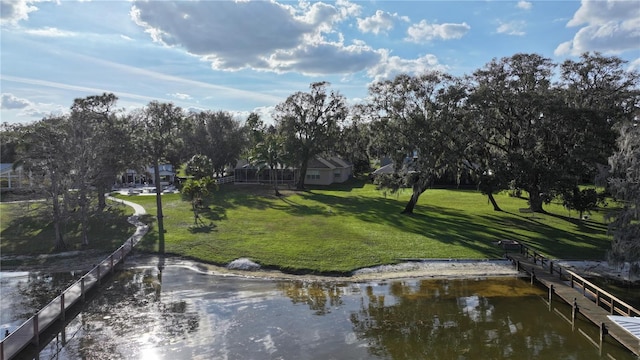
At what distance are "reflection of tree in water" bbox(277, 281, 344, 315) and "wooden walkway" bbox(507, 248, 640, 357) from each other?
9478mm

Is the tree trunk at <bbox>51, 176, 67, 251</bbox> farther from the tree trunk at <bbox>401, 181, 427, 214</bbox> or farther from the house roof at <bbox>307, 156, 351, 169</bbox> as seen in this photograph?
the house roof at <bbox>307, 156, 351, 169</bbox>

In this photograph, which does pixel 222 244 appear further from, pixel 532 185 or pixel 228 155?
pixel 228 155

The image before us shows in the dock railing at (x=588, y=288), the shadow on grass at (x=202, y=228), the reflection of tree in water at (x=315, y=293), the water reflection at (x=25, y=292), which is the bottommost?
the water reflection at (x=25, y=292)

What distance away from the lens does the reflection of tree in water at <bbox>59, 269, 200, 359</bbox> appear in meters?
14.4

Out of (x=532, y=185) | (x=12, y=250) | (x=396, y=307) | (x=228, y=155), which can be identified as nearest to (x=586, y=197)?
(x=532, y=185)

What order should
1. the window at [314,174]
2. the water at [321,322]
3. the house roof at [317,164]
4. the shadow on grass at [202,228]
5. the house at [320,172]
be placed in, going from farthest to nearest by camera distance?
the window at [314,174], the house at [320,172], the house roof at [317,164], the shadow on grass at [202,228], the water at [321,322]

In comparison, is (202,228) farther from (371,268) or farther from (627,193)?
(627,193)

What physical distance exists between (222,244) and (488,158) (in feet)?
74.0

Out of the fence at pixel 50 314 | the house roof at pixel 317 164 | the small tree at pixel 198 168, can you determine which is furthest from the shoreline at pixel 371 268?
the house roof at pixel 317 164

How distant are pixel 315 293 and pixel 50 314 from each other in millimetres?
10652

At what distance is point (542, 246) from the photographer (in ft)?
86.7

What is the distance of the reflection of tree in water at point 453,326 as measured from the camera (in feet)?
46.2

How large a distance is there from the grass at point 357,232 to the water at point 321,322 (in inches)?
139

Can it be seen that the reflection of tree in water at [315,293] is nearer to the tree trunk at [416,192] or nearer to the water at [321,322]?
the water at [321,322]
